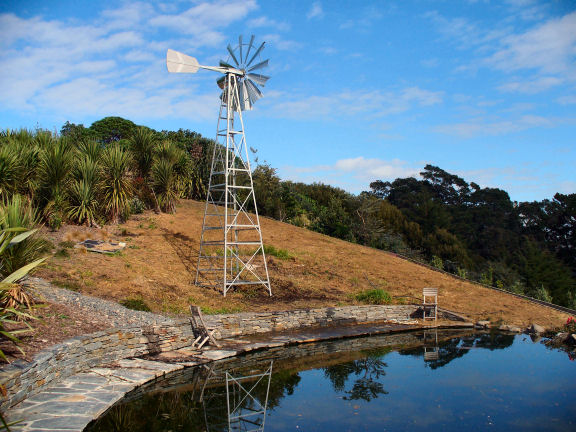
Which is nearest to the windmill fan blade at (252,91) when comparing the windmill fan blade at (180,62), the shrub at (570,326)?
the windmill fan blade at (180,62)

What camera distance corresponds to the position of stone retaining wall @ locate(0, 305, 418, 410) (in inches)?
299

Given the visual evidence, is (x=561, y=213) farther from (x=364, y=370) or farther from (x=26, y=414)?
(x=26, y=414)

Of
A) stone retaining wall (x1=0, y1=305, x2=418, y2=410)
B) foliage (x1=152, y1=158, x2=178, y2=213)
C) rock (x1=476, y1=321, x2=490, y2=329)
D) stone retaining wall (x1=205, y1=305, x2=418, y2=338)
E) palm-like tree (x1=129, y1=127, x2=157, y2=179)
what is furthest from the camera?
palm-like tree (x1=129, y1=127, x2=157, y2=179)

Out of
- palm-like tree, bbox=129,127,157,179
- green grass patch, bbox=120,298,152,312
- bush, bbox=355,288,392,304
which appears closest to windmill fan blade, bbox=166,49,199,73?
green grass patch, bbox=120,298,152,312

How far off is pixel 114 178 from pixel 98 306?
9.56 m

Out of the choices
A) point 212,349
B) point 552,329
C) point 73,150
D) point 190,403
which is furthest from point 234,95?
point 552,329

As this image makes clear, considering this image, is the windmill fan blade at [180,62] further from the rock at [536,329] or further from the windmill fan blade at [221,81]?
the rock at [536,329]

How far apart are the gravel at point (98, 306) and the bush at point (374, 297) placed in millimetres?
8996

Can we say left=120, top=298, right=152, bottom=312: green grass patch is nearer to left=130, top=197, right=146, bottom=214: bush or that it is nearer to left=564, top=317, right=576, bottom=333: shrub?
left=130, top=197, right=146, bottom=214: bush

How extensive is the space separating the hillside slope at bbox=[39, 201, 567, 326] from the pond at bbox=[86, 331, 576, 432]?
14.6ft

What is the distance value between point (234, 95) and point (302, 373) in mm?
10935

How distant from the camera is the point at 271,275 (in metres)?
20.3

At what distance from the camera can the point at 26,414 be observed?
23.0 ft

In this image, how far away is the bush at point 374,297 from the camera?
18936 millimetres
